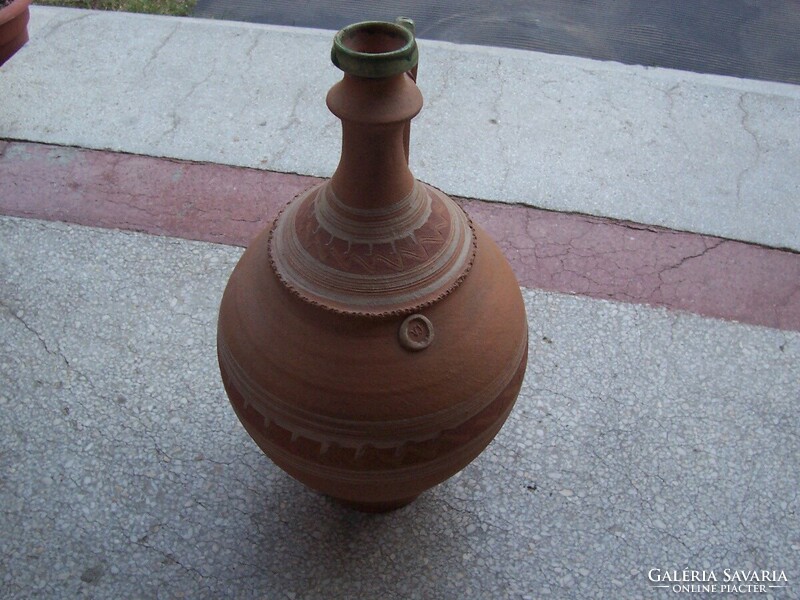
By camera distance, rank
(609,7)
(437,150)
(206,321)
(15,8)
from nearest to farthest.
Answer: (206,321) < (15,8) < (437,150) < (609,7)

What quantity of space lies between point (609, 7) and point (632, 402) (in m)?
3.16

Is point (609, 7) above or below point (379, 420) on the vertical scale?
below

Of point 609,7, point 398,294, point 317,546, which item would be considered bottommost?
point 317,546

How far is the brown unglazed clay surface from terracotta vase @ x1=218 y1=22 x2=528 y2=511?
1.40 meters

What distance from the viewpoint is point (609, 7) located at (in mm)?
4895

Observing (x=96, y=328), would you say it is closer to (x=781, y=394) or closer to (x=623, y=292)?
(x=623, y=292)

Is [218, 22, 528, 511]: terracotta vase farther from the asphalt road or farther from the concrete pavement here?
the asphalt road

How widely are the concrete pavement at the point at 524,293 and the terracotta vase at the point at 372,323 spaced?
596 millimetres

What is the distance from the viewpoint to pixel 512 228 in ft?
11.1

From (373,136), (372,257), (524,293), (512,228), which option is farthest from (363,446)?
(512,228)

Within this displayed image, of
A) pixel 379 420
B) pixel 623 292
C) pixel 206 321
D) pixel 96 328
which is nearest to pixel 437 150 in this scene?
pixel 623 292

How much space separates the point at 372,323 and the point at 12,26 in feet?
9.43

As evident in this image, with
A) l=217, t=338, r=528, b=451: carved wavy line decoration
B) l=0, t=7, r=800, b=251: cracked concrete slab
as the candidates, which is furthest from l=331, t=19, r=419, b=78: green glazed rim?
l=0, t=7, r=800, b=251: cracked concrete slab

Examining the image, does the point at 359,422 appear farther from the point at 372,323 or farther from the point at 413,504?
the point at 413,504
